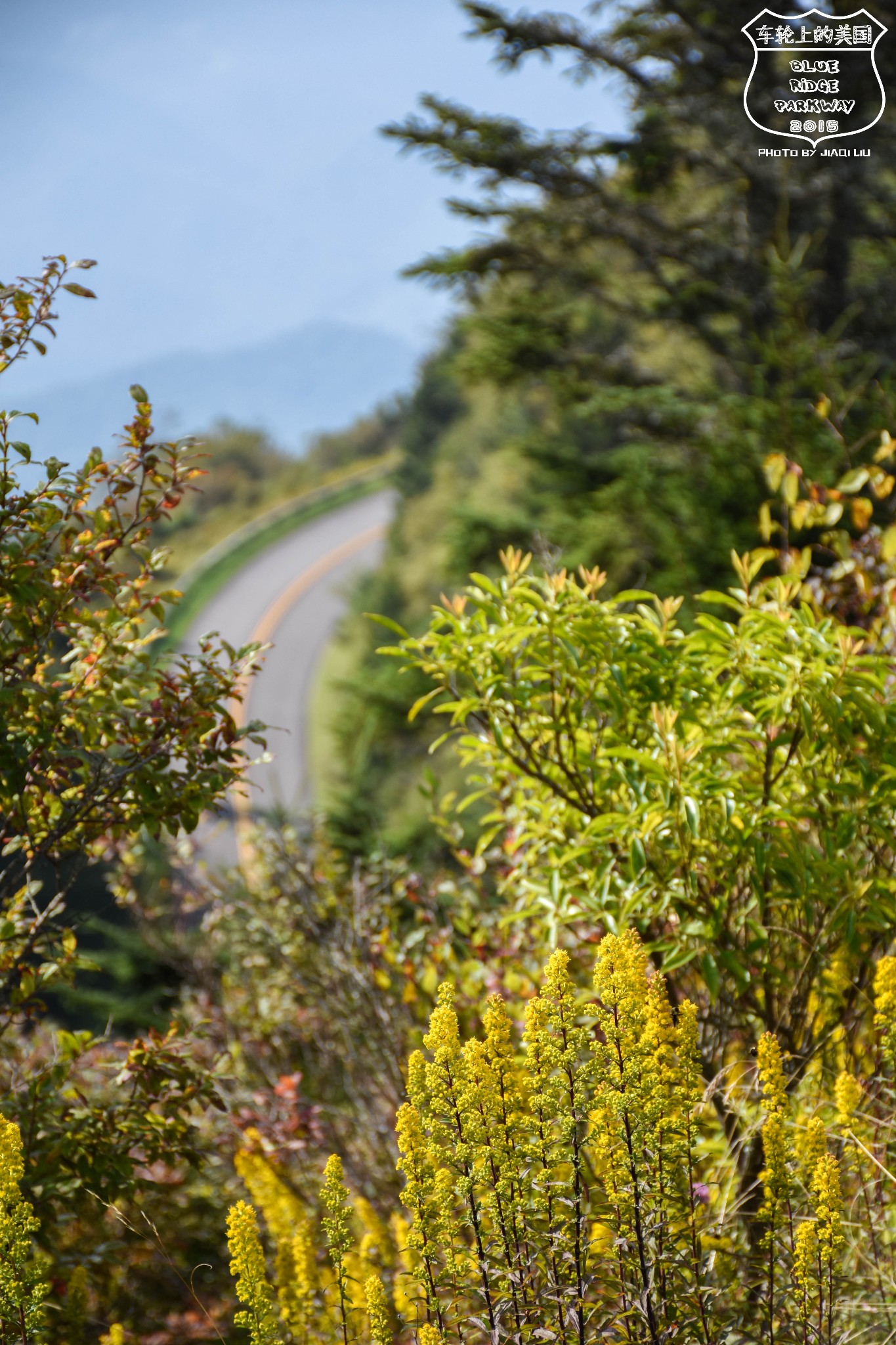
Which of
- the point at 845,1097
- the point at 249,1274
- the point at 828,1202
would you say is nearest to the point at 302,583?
the point at 845,1097

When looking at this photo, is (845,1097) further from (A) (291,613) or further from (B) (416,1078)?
(A) (291,613)

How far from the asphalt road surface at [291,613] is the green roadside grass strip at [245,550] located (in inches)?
10.6

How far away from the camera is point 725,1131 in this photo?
2.45 metres

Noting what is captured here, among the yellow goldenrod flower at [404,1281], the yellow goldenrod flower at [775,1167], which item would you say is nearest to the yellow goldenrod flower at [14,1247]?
the yellow goldenrod flower at [404,1281]

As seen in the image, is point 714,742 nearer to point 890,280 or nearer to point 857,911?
point 857,911

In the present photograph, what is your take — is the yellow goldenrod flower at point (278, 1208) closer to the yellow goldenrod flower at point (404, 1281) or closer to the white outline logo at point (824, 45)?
the yellow goldenrod flower at point (404, 1281)

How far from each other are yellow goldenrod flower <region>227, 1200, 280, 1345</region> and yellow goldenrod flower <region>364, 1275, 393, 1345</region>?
0.51 ft

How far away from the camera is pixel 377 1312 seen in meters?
1.47

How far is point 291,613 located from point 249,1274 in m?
22.6

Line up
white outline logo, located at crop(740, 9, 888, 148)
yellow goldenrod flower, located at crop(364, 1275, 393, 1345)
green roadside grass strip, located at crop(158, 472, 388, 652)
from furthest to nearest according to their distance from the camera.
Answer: green roadside grass strip, located at crop(158, 472, 388, 652), white outline logo, located at crop(740, 9, 888, 148), yellow goldenrod flower, located at crop(364, 1275, 393, 1345)

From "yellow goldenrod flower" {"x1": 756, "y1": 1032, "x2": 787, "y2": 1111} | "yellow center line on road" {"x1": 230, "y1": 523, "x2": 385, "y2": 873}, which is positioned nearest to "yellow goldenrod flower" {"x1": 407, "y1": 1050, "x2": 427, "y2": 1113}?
"yellow goldenrod flower" {"x1": 756, "y1": 1032, "x2": 787, "y2": 1111}

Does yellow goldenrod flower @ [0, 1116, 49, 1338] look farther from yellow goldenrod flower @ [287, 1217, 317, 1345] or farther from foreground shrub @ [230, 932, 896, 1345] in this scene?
yellow goldenrod flower @ [287, 1217, 317, 1345]

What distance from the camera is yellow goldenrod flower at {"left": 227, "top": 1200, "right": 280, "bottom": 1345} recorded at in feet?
4.80

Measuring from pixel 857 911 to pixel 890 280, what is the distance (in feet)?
26.3
